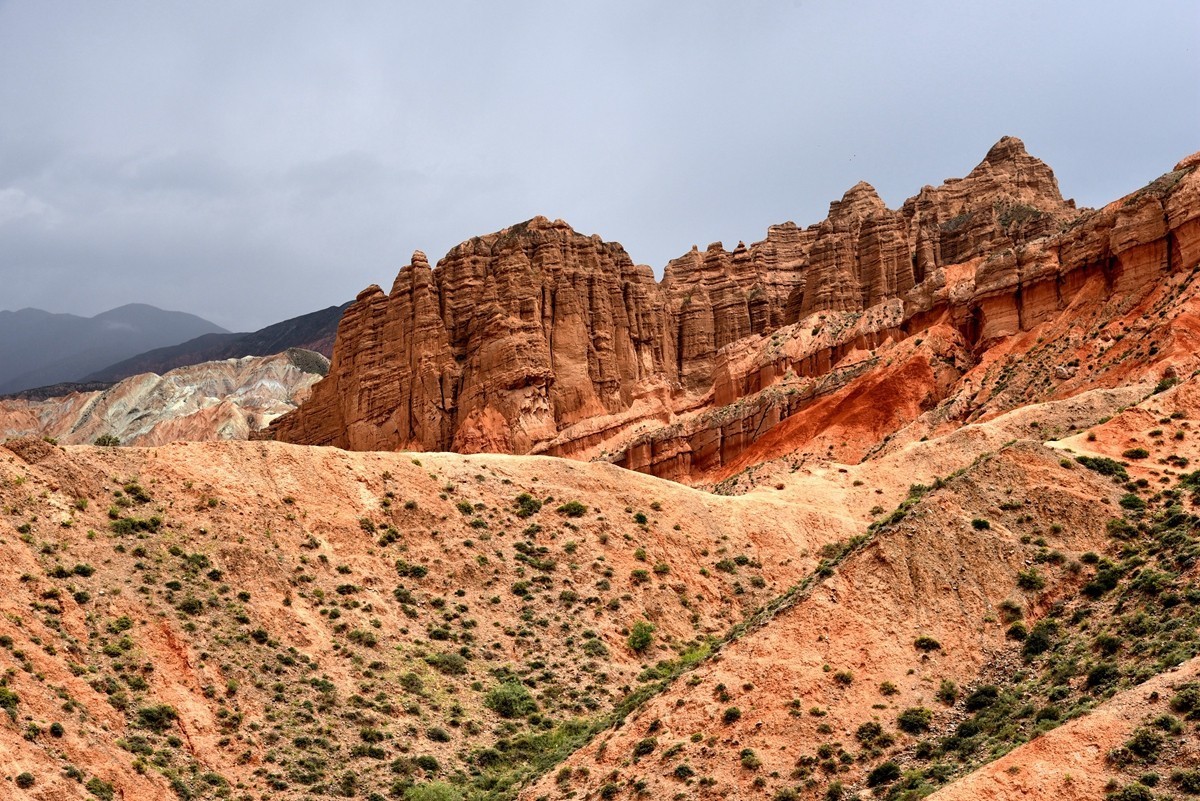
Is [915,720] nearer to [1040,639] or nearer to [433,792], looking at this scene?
[1040,639]

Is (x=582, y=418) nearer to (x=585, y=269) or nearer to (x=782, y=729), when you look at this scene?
(x=585, y=269)

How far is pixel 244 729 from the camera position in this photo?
132ft

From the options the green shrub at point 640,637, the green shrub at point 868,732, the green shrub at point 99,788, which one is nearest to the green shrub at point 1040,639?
the green shrub at point 868,732

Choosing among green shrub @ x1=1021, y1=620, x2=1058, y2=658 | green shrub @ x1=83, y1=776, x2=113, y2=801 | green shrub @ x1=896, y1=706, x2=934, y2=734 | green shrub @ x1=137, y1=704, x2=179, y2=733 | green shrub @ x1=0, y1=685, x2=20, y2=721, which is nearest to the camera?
green shrub @ x1=896, y1=706, x2=934, y2=734

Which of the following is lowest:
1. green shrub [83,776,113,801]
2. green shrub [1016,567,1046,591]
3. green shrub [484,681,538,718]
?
green shrub [484,681,538,718]

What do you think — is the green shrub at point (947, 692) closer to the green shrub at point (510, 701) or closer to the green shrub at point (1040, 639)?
the green shrub at point (1040, 639)

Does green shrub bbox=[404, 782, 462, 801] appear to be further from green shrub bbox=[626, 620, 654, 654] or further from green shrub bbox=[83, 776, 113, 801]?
green shrub bbox=[626, 620, 654, 654]

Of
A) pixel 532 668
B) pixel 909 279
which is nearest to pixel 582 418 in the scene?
pixel 909 279

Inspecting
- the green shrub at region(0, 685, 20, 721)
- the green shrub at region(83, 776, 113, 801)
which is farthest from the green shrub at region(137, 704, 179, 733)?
the green shrub at region(0, 685, 20, 721)

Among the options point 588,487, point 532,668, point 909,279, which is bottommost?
point 532,668

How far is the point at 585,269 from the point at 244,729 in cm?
8850

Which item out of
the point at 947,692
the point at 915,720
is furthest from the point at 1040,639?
the point at 915,720

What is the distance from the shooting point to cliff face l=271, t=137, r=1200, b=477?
98250 mm

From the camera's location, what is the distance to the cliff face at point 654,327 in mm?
98250
